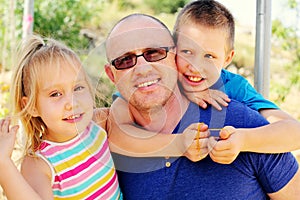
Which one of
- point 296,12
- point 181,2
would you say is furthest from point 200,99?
point 181,2

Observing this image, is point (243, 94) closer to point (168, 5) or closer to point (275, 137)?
point (275, 137)

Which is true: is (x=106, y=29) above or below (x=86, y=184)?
below

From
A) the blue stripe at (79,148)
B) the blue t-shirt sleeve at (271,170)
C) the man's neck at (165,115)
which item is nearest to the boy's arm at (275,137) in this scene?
the blue t-shirt sleeve at (271,170)

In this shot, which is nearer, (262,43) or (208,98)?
(208,98)

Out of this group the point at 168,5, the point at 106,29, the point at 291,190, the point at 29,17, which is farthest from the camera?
the point at 168,5

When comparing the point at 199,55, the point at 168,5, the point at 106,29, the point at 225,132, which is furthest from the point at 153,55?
the point at 168,5

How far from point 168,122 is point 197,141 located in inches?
5.5

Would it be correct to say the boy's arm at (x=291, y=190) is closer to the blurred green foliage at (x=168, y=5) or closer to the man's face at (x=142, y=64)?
the man's face at (x=142, y=64)

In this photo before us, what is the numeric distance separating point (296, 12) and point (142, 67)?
454 cm

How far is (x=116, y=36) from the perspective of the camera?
4.54 feet

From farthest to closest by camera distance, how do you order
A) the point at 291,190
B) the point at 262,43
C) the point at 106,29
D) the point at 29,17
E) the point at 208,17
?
the point at 106,29
the point at 29,17
the point at 262,43
the point at 208,17
the point at 291,190

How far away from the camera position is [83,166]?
55.6 inches

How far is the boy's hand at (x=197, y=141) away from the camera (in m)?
1.35

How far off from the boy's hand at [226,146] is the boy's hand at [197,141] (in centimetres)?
2
